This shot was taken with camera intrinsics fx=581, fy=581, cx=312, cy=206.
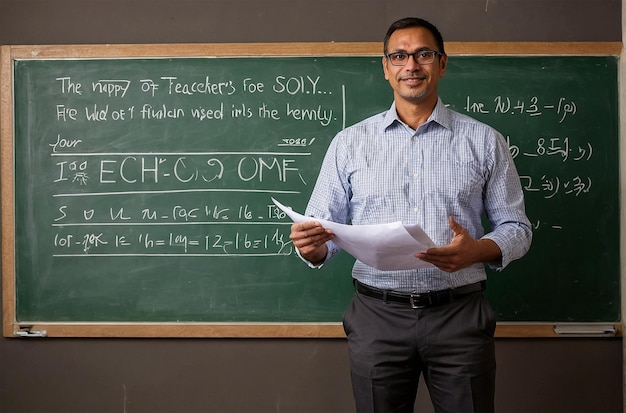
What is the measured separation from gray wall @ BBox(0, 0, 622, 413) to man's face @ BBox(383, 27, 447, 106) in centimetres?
78

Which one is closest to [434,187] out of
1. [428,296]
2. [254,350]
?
[428,296]

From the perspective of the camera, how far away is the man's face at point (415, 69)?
1817mm

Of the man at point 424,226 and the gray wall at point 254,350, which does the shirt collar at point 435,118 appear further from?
the gray wall at point 254,350

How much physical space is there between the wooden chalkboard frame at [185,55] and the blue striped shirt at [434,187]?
0.76 m

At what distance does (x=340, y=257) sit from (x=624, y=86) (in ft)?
4.68

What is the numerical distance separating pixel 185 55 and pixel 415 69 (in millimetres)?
1204

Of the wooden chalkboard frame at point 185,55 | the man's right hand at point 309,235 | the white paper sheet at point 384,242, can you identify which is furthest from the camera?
the wooden chalkboard frame at point 185,55

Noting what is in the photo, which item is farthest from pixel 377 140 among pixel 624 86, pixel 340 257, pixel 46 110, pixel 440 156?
pixel 46 110

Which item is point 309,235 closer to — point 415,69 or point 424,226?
point 424,226

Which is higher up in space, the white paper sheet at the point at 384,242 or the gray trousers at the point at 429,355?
the white paper sheet at the point at 384,242

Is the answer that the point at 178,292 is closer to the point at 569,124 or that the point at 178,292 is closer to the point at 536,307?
the point at 536,307

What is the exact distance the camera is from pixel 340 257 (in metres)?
2.61

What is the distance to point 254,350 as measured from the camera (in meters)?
2.64

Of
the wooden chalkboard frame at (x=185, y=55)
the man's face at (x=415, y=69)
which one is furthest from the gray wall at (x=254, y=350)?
the man's face at (x=415, y=69)
